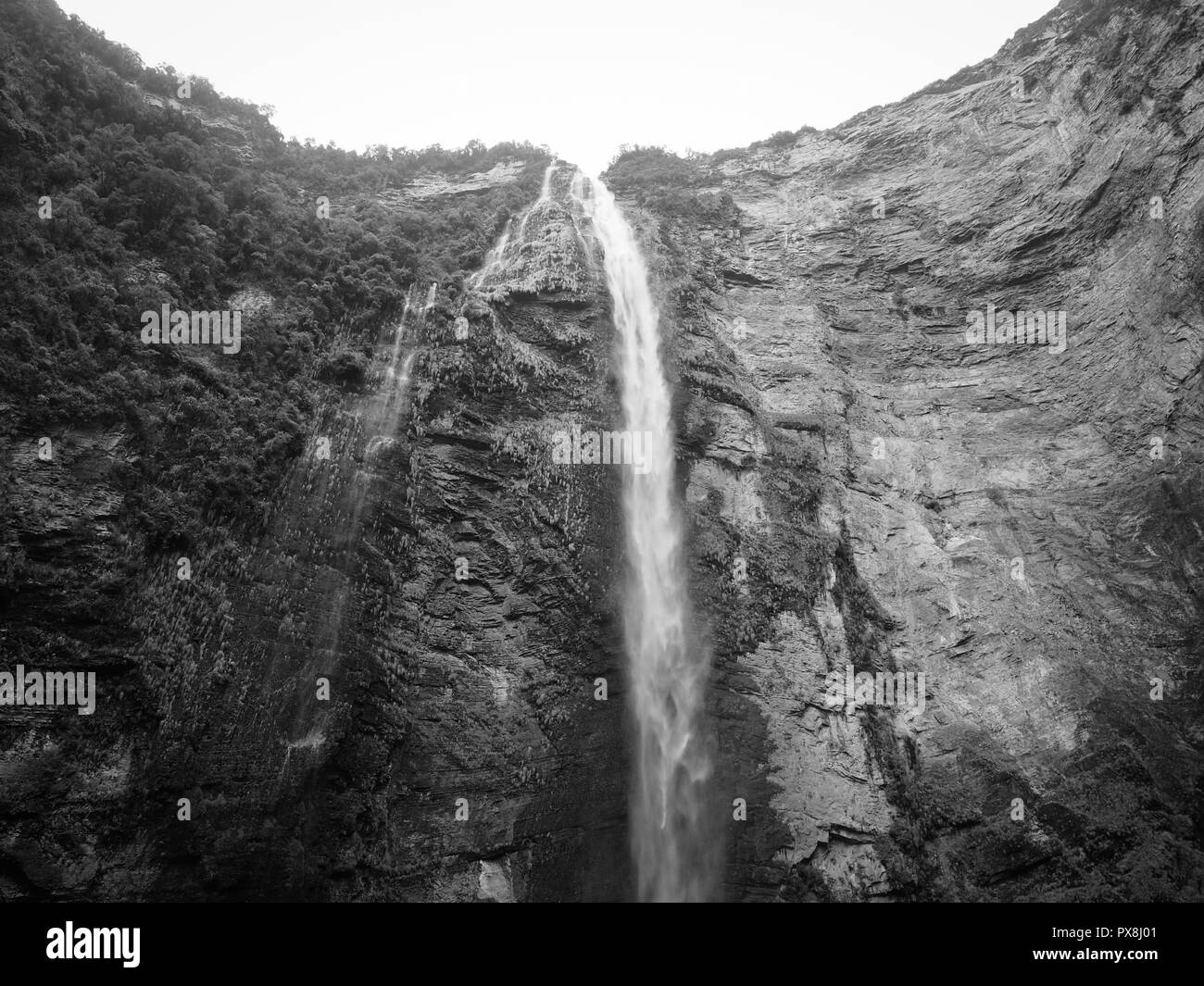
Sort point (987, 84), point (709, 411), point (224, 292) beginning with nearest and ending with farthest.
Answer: point (224, 292) < point (709, 411) < point (987, 84)

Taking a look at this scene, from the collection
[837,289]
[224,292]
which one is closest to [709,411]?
[837,289]

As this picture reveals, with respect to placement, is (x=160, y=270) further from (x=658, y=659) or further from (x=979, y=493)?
(x=979, y=493)

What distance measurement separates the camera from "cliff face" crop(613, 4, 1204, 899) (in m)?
14.5

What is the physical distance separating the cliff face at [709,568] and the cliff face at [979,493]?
0.09 m

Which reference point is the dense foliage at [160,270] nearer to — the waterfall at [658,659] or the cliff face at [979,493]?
the waterfall at [658,659]

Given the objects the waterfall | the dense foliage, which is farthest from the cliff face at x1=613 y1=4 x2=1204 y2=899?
the dense foliage

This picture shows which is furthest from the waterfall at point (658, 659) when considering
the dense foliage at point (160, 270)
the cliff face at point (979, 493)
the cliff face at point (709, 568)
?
the dense foliage at point (160, 270)

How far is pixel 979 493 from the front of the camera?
60.0 ft

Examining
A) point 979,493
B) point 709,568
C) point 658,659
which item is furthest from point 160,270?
point 979,493

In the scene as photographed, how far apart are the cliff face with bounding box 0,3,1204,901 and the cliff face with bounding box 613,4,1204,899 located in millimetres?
89

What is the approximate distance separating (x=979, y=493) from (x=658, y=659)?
9.10 metres

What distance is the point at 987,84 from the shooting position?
77.4 feet
